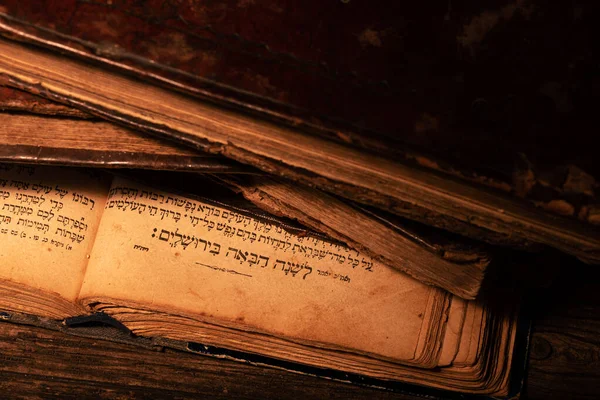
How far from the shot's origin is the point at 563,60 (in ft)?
3.13

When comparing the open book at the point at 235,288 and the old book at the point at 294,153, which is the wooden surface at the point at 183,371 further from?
the old book at the point at 294,153

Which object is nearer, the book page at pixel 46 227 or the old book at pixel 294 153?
the old book at pixel 294 153

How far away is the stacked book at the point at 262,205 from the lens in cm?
89

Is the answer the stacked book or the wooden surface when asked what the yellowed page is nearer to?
the stacked book

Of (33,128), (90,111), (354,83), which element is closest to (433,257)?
(354,83)

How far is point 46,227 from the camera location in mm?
1225

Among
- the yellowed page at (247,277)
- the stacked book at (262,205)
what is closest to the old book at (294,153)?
the stacked book at (262,205)

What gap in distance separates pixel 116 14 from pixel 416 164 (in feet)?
1.73

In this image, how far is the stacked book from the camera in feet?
2.93

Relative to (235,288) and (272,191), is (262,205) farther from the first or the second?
(235,288)

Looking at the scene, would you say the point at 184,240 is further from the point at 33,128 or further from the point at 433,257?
the point at 433,257

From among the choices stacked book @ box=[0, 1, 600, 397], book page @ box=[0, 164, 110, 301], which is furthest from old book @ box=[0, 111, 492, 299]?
book page @ box=[0, 164, 110, 301]

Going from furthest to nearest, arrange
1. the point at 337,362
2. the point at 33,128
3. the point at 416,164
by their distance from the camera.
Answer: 1. the point at 337,362
2. the point at 33,128
3. the point at 416,164

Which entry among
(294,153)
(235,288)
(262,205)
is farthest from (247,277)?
(294,153)
